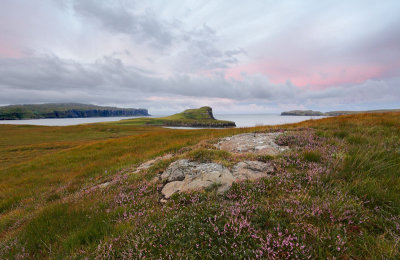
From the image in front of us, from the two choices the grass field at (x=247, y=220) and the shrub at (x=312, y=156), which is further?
the shrub at (x=312, y=156)

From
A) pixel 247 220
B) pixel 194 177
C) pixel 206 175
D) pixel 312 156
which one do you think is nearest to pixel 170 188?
pixel 194 177

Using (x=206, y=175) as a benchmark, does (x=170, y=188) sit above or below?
below

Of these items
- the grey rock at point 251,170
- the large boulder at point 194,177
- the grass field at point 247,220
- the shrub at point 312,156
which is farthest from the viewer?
the shrub at point 312,156

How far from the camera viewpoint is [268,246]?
2395mm

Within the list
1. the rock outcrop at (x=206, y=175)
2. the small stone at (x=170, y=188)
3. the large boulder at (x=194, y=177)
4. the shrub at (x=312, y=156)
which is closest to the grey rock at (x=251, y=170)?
the rock outcrop at (x=206, y=175)

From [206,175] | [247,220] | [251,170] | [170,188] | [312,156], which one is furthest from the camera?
[312,156]

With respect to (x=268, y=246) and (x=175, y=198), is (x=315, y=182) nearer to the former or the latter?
(x=268, y=246)

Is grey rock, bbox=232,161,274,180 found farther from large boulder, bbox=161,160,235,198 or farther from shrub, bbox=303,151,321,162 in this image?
shrub, bbox=303,151,321,162

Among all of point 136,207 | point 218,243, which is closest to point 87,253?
point 136,207

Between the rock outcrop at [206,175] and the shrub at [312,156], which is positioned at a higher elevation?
the shrub at [312,156]

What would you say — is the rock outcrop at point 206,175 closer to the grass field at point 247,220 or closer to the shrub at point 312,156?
the grass field at point 247,220

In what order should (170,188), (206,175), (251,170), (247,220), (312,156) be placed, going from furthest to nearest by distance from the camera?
1. (312,156)
2. (251,170)
3. (206,175)
4. (170,188)
5. (247,220)

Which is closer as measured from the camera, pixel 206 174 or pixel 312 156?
pixel 206 174

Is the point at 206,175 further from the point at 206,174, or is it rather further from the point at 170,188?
the point at 170,188
